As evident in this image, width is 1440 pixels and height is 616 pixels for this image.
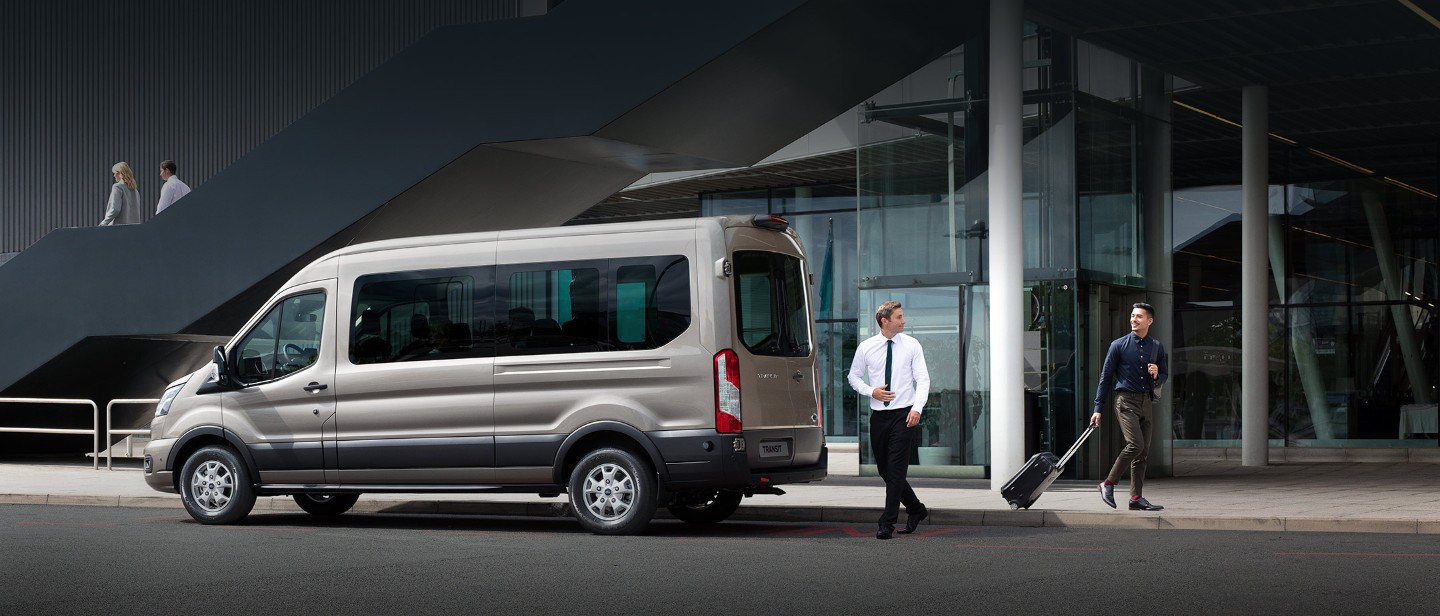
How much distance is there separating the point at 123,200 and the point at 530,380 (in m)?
8.59

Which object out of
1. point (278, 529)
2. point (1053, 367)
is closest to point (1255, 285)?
point (1053, 367)

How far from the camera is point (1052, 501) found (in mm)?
13797

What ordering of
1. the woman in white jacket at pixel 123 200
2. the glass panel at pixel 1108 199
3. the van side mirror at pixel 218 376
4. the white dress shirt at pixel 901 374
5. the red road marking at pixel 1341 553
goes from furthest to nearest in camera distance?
the woman in white jacket at pixel 123 200
the glass panel at pixel 1108 199
the van side mirror at pixel 218 376
the white dress shirt at pixel 901 374
the red road marking at pixel 1341 553

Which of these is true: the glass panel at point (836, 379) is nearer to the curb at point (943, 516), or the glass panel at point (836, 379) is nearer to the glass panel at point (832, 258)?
the glass panel at point (832, 258)

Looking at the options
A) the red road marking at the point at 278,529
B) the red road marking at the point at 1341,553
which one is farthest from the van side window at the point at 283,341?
the red road marking at the point at 1341,553

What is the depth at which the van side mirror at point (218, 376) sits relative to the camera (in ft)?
40.7

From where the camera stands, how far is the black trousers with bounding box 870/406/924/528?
10938 mm

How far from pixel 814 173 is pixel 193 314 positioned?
42.4ft

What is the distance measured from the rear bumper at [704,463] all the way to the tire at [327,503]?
3.67 meters

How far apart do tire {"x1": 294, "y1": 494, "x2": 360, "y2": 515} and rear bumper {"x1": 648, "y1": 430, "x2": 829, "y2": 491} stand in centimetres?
367

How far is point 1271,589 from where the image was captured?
7941mm

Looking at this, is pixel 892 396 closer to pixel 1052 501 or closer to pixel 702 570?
pixel 702 570

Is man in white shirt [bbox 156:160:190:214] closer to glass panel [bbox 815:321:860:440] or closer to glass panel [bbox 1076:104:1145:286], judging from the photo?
glass panel [bbox 1076:104:1145:286]

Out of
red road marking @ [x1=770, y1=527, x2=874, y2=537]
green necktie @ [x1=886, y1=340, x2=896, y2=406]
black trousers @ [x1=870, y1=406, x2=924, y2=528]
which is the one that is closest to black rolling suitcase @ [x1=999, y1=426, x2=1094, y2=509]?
red road marking @ [x1=770, y1=527, x2=874, y2=537]
